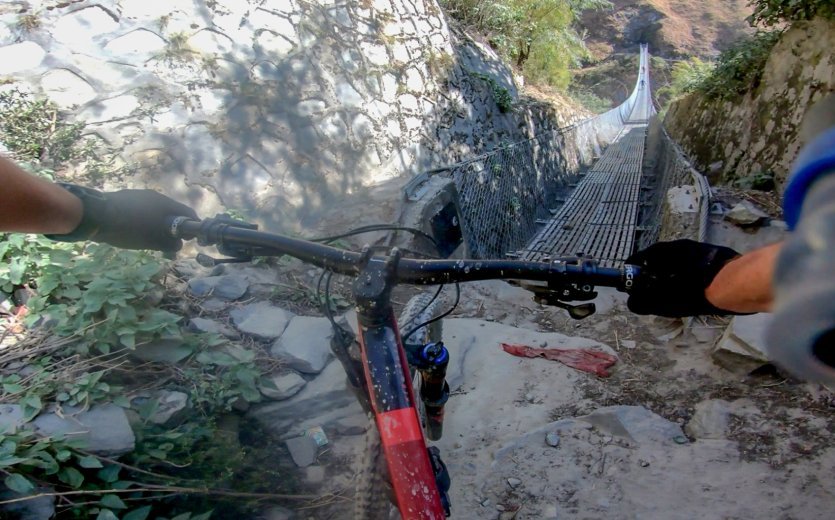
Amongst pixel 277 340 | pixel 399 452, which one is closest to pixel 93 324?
pixel 277 340

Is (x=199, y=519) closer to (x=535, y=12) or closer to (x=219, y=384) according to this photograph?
(x=219, y=384)

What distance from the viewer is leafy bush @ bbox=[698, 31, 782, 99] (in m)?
7.48

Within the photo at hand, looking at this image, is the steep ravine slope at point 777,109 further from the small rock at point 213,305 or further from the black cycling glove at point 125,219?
the black cycling glove at point 125,219

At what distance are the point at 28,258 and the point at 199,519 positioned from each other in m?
1.78

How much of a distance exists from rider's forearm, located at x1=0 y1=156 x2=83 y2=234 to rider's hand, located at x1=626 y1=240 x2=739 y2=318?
1.73 m

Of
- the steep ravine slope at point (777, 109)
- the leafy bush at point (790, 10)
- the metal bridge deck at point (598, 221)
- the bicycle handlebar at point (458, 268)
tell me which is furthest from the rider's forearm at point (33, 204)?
the leafy bush at point (790, 10)

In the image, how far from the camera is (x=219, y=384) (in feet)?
8.18

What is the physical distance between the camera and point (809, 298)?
1.75 ft

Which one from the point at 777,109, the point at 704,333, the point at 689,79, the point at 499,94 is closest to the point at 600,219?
the point at 777,109

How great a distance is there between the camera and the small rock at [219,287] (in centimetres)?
325

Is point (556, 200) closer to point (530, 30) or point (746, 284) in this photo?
point (530, 30)

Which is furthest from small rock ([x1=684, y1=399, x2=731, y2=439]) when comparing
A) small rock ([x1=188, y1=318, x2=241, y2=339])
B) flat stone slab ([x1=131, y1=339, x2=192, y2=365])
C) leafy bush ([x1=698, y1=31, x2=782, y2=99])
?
leafy bush ([x1=698, y1=31, x2=782, y2=99])

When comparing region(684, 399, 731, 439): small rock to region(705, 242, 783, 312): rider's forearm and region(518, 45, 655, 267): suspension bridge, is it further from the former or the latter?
region(705, 242, 783, 312): rider's forearm

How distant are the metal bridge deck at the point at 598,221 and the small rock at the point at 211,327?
2.88 m
